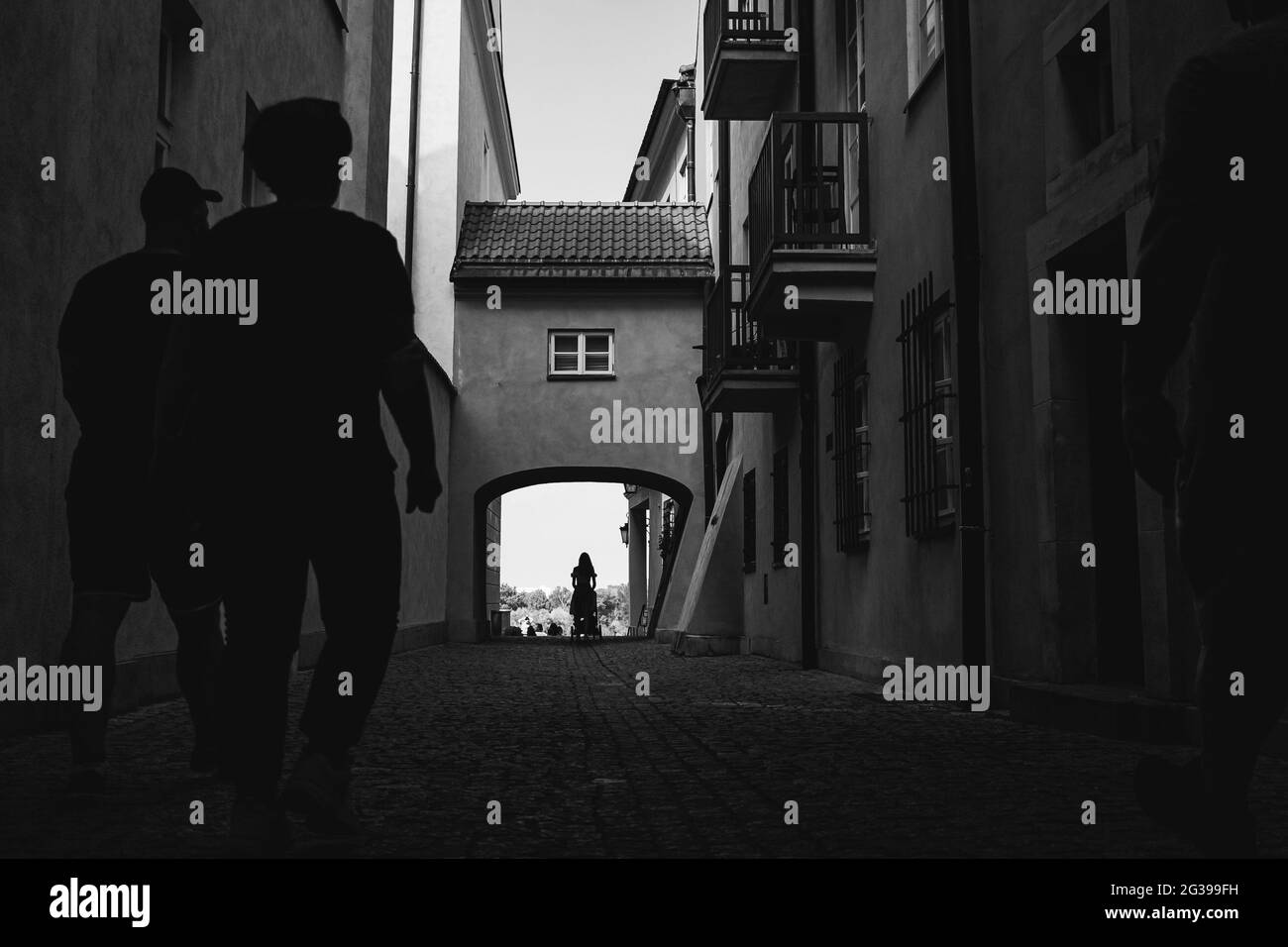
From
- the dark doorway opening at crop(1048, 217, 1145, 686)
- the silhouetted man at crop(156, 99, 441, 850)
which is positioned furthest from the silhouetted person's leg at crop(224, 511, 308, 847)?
the dark doorway opening at crop(1048, 217, 1145, 686)

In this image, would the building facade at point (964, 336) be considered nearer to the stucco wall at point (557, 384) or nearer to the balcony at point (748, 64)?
the balcony at point (748, 64)

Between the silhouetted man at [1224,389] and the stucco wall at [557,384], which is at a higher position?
the stucco wall at [557,384]

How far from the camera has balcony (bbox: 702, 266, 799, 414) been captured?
602 inches

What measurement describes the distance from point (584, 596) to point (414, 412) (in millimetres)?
23855

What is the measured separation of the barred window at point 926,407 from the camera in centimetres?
952

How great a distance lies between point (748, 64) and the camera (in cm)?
1538

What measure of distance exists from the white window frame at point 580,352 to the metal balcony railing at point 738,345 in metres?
5.25

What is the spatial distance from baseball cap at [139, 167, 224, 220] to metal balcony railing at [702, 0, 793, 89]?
1100 centimetres

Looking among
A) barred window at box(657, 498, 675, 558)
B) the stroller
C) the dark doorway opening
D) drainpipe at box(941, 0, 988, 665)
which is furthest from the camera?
barred window at box(657, 498, 675, 558)

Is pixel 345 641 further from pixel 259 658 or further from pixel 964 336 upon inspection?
pixel 964 336

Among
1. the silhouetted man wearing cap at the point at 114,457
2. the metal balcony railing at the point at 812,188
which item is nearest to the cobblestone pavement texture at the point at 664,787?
the silhouetted man wearing cap at the point at 114,457

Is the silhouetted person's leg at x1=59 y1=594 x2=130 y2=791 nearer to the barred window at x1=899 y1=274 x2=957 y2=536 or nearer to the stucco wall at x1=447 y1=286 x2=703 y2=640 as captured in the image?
the barred window at x1=899 y1=274 x2=957 y2=536

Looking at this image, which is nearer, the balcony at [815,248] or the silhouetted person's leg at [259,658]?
the silhouetted person's leg at [259,658]

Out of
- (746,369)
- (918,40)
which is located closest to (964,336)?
(918,40)
